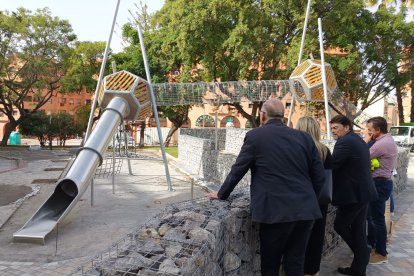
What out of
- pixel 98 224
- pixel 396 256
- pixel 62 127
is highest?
pixel 62 127

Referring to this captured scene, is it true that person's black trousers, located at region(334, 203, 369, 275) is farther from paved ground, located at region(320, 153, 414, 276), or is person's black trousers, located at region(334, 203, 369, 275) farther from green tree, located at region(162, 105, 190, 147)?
green tree, located at region(162, 105, 190, 147)

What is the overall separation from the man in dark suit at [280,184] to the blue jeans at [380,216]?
212 cm

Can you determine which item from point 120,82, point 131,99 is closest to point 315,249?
point 131,99

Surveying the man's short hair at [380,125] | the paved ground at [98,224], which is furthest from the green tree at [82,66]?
the man's short hair at [380,125]

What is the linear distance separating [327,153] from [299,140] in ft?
2.93

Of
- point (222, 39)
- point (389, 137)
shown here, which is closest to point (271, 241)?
point (389, 137)

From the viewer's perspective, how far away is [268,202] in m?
2.94

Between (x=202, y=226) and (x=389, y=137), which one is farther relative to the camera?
(x=389, y=137)

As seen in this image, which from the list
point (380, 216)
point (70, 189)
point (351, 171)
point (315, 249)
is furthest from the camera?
point (70, 189)

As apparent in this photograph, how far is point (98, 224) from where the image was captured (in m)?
7.27

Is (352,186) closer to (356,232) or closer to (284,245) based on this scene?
(356,232)

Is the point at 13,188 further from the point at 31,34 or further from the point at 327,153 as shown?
the point at 31,34

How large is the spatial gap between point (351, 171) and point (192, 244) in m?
2.14

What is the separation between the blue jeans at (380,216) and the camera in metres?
4.84
